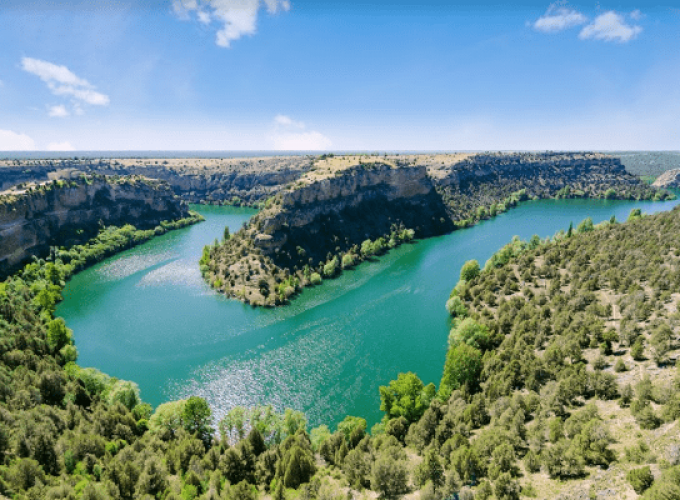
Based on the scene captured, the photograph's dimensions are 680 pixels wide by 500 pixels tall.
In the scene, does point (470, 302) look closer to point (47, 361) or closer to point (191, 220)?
point (47, 361)

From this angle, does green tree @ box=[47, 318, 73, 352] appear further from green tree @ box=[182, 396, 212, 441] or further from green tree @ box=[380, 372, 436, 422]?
green tree @ box=[380, 372, 436, 422]

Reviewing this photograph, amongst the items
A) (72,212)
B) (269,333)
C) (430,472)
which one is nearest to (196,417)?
(430,472)

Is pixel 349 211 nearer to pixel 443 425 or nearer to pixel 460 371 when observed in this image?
pixel 460 371

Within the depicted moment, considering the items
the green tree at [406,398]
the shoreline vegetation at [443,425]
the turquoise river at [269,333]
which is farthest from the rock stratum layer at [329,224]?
the green tree at [406,398]

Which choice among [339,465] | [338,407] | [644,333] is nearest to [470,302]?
[644,333]

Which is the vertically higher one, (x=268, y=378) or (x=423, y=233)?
(x=423, y=233)

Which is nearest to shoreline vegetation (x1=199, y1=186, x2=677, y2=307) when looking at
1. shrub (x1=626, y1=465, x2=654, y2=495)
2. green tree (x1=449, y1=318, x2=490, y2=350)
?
green tree (x1=449, y1=318, x2=490, y2=350)

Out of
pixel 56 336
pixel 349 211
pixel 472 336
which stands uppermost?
pixel 349 211
